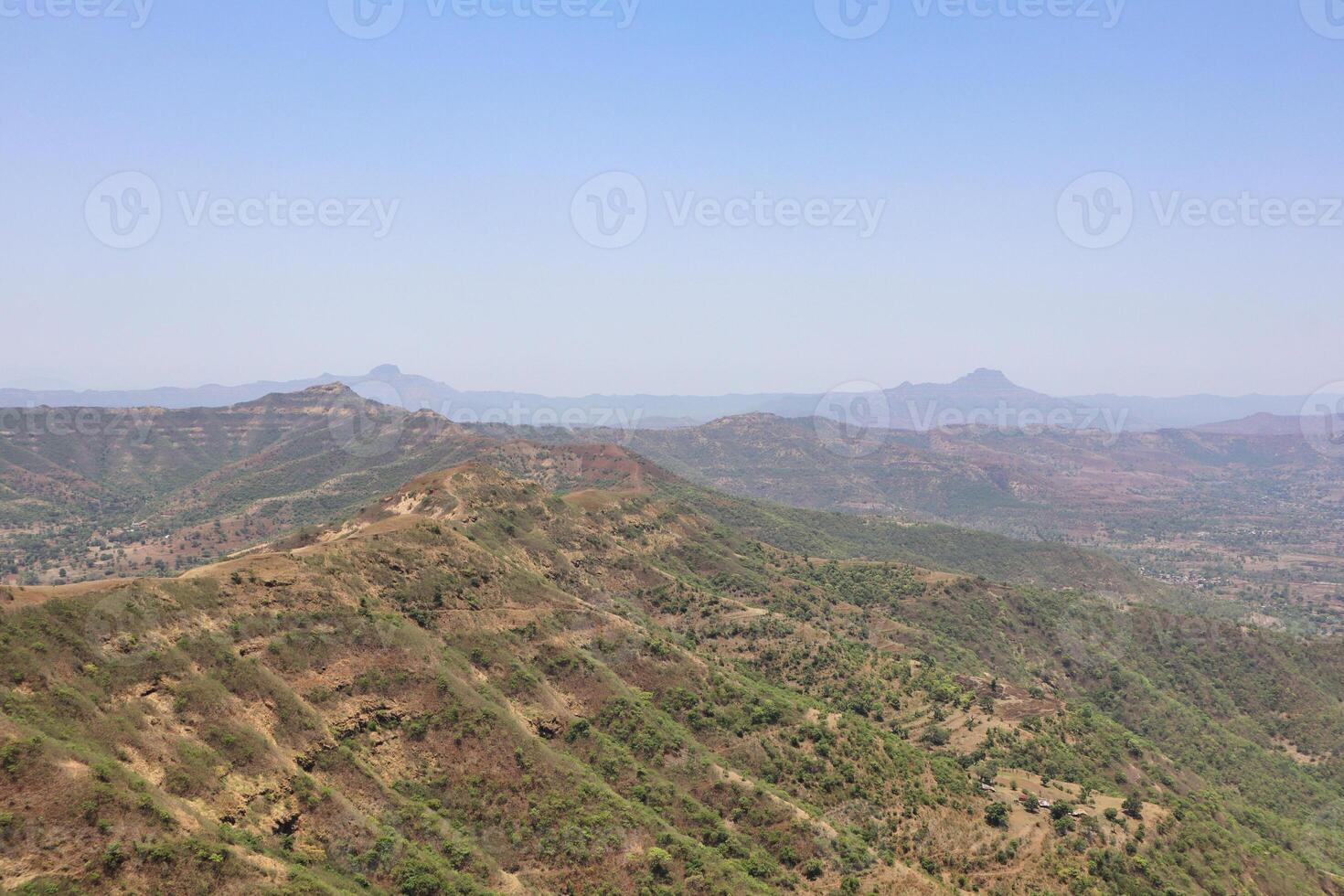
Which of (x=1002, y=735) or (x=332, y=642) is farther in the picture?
(x=1002, y=735)

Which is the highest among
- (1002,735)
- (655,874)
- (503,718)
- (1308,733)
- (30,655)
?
(30,655)

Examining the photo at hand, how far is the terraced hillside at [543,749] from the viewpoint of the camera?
37781mm

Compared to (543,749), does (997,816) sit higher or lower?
lower

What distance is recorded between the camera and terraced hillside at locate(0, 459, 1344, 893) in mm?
→ 37781

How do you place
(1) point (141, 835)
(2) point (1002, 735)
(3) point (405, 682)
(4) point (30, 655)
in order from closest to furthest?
1. (1) point (141, 835)
2. (4) point (30, 655)
3. (3) point (405, 682)
4. (2) point (1002, 735)

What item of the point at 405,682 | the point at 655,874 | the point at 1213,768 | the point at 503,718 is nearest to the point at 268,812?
the point at 405,682

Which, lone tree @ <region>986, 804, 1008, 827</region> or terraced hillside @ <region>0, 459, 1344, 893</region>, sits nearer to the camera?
terraced hillside @ <region>0, 459, 1344, 893</region>

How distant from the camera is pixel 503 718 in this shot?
5672 centimetres

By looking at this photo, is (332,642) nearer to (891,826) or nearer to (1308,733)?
(891,826)

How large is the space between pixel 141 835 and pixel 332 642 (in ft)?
76.6

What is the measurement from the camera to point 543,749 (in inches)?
2221

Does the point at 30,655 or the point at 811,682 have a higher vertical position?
the point at 30,655

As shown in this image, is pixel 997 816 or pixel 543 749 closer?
pixel 543 749

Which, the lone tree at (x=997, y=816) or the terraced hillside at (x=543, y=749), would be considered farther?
the lone tree at (x=997, y=816)
